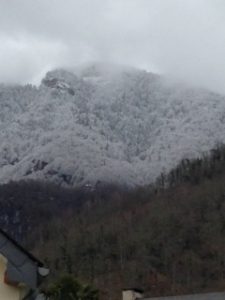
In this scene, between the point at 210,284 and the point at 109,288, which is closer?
the point at 109,288

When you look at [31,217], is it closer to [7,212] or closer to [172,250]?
[7,212]

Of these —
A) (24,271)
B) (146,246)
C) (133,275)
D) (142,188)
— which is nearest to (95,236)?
(146,246)

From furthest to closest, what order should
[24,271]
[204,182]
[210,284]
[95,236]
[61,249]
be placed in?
1. [204,182]
2. [95,236]
3. [61,249]
4. [210,284]
5. [24,271]

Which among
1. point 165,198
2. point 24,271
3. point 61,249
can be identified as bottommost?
point 24,271

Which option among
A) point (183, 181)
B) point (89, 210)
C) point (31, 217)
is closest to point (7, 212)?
point (31, 217)

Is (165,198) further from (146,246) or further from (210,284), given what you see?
(210,284)

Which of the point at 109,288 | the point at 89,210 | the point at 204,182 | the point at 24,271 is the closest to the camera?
the point at 24,271

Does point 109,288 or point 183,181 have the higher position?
point 183,181
